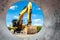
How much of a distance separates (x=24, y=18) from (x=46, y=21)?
1.59ft

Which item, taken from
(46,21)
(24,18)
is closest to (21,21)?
(24,18)

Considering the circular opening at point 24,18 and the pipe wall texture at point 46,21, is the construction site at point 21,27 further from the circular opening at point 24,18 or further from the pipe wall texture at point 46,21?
the pipe wall texture at point 46,21

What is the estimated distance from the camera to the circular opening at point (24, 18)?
164 inches

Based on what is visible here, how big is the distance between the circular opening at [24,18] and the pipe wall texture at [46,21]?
3.1 inches

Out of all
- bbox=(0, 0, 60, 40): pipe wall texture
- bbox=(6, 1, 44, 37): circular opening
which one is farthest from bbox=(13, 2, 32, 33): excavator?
bbox=(0, 0, 60, 40): pipe wall texture

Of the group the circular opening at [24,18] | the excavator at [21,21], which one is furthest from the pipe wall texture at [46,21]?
the excavator at [21,21]

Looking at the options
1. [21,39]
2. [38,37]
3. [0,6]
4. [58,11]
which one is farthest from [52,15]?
[0,6]

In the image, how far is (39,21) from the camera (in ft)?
13.8

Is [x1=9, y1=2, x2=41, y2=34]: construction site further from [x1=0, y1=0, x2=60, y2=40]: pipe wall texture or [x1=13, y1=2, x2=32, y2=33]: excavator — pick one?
[x1=0, y1=0, x2=60, y2=40]: pipe wall texture

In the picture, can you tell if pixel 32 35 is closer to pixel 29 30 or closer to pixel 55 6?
pixel 29 30

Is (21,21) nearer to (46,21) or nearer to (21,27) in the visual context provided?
(21,27)

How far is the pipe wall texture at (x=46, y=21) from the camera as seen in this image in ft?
13.6

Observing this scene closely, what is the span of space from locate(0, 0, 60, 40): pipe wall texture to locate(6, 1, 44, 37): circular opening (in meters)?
0.08

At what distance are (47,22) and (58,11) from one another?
34 centimetres
